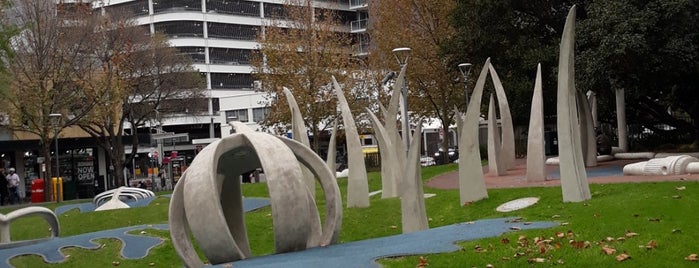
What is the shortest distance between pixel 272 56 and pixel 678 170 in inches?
921

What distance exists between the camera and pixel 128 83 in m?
41.6

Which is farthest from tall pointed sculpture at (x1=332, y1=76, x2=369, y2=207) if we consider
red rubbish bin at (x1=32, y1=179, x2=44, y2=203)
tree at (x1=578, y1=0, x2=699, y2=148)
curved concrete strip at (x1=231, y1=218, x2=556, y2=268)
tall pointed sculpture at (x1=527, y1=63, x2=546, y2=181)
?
red rubbish bin at (x1=32, y1=179, x2=44, y2=203)

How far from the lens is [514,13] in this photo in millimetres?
31312

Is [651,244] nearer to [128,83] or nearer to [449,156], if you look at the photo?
[128,83]

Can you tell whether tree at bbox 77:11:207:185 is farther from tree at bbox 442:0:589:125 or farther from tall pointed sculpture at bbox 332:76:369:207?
tall pointed sculpture at bbox 332:76:369:207

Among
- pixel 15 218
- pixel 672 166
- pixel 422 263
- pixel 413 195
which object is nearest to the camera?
pixel 422 263

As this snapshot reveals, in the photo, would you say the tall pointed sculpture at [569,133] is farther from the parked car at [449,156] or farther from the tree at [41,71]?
the parked car at [449,156]

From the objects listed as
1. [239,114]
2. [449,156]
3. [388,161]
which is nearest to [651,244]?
[388,161]

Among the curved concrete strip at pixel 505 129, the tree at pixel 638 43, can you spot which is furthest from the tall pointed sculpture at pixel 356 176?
the tree at pixel 638 43

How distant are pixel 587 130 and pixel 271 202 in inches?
701

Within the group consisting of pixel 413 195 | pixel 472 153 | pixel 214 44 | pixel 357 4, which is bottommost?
pixel 413 195

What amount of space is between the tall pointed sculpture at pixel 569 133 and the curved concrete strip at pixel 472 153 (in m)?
2.23

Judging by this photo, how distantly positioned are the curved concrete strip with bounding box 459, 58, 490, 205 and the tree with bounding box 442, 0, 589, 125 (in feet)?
39.0

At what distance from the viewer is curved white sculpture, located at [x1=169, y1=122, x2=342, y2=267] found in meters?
12.2
